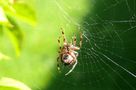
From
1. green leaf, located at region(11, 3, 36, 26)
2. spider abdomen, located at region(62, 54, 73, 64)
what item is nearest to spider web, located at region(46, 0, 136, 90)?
spider abdomen, located at region(62, 54, 73, 64)

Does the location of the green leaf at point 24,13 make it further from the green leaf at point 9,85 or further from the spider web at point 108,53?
the spider web at point 108,53

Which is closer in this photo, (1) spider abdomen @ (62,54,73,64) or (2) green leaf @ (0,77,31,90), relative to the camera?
(2) green leaf @ (0,77,31,90)

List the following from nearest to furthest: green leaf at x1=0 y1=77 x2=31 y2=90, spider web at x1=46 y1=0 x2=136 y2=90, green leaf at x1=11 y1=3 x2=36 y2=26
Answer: green leaf at x1=0 y1=77 x2=31 y2=90
green leaf at x1=11 y1=3 x2=36 y2=26
spider web at x1=46 y1=0 x2=136 y2=90

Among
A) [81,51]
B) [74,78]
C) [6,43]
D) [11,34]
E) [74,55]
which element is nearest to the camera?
[11,34]

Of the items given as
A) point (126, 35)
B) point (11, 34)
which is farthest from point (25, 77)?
point (11, 34)

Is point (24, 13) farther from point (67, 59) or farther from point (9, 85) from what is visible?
point (67, 59)

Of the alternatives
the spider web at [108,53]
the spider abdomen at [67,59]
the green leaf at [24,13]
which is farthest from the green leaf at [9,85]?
the spider web at [108,53]

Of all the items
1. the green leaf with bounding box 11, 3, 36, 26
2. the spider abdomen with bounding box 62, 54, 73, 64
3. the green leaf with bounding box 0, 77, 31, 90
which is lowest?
the green leaf with bounding box 0, 77, 31, 90

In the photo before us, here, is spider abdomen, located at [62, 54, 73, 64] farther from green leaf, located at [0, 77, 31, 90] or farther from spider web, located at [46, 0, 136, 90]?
green leaf, located at [0, 77, 31, 90]

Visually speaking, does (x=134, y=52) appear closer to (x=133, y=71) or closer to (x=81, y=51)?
(x=133, y=71)
